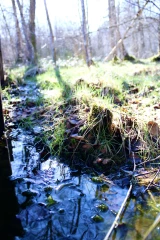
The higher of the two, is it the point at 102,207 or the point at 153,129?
the point at 153,129

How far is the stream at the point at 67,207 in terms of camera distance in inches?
49.4

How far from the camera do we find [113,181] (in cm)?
176

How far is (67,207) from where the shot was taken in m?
1.47

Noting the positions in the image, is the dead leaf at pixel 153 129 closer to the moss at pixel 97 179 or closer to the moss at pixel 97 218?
the moss at pixel 97 179

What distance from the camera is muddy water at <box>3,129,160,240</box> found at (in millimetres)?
1253

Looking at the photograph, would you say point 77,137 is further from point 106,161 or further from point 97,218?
point 97,218

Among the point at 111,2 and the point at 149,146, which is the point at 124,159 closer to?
the point at 149,146

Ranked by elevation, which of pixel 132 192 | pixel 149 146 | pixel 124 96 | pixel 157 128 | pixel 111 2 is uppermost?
pixel 111 2

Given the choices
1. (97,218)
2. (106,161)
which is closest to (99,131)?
(106,161)

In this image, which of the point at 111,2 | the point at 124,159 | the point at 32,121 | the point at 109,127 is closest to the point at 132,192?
the point at 124,159

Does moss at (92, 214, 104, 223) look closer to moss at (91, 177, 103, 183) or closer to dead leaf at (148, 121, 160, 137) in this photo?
moss at (91, 177, 103, 183)

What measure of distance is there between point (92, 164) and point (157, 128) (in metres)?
0.74

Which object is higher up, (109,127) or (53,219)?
(109,127)

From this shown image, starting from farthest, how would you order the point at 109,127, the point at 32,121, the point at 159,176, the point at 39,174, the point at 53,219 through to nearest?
the point at 32,121
the point at 109,127
the point at 39,174
the point at 159,176
the point at 53,219
